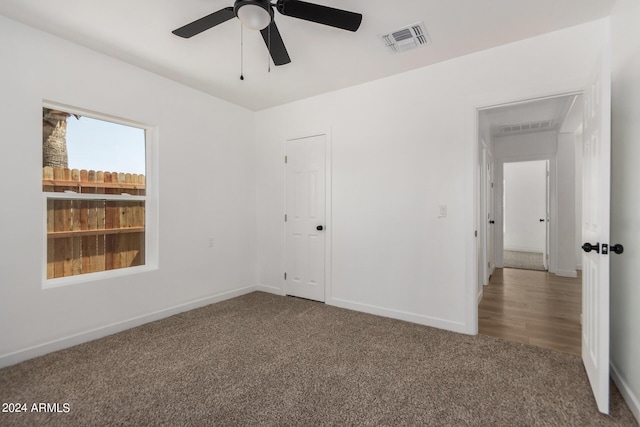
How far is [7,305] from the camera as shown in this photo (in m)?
2.26

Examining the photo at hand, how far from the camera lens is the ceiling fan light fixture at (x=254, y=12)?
5.55 feet

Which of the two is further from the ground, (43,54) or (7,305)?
(43,54)

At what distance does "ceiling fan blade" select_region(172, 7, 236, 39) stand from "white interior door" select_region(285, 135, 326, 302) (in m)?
1.94

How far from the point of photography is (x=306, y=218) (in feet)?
12.9

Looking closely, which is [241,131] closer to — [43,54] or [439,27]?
[43,54]

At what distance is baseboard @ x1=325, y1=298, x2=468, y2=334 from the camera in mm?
2864

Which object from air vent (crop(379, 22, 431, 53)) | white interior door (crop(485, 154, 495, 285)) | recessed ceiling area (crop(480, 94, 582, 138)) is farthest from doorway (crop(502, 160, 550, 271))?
air vent (crop(379, 22, 431, 53))

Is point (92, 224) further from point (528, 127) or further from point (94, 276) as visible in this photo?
point (528, 127)

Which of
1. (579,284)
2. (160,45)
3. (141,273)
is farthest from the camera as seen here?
(579,284)

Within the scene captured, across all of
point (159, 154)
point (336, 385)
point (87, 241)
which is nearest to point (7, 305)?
point (87, 241)

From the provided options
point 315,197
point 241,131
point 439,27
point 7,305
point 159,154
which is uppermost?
point 439,27

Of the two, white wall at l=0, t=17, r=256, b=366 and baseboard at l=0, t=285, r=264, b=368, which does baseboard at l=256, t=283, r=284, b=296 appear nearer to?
white wall at l=0, t=17, r=256, b=366

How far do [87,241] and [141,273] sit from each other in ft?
1.84

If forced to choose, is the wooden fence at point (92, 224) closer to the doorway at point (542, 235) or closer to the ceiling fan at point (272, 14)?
the ceiling fan at point (272, 14)
